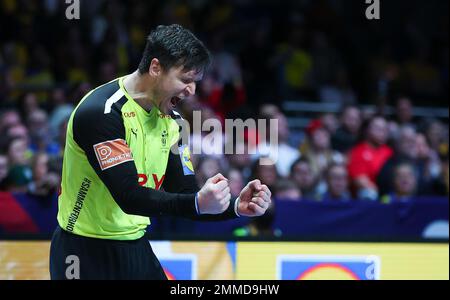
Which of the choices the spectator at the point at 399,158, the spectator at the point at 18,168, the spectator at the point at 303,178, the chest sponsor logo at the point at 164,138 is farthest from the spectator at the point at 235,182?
the chest sponsor logo at the point at 164,138

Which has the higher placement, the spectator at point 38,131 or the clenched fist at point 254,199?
the spectator at point 38,131

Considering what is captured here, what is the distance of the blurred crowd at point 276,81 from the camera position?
29.7 feet

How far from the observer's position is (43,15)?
11891 millimetres

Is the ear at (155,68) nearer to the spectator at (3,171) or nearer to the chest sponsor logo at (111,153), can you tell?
the chest sponsor logo at (111,153)

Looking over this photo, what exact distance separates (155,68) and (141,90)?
0.16m

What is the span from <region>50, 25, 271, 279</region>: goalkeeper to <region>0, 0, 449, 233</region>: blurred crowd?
3539 millimetres

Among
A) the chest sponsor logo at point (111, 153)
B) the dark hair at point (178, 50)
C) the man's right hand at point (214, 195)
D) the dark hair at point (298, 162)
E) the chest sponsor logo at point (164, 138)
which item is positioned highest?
the dark hair at point (298, 162)

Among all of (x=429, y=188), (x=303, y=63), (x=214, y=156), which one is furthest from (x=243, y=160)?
(x=303, y=63)

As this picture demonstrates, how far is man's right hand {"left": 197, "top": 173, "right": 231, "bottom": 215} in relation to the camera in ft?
12.3

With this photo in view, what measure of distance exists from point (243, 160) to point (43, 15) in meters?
4.29

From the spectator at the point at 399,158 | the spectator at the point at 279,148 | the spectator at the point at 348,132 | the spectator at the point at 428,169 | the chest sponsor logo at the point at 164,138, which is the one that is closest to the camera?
the chest sponsor logo at the point at 164,138

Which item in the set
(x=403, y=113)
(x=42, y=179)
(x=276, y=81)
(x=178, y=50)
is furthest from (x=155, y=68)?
(x=276, y=81)

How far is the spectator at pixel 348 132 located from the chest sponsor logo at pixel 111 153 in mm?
6856
